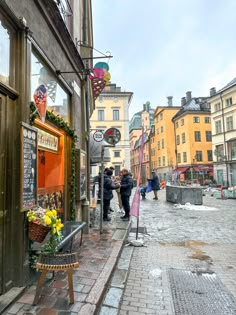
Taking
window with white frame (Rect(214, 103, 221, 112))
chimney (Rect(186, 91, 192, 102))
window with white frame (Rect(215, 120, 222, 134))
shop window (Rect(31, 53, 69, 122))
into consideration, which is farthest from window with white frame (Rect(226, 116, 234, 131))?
shop window (Rect(31, 53, 69, 122))

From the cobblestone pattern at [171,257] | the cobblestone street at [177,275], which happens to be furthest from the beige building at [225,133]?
the cobblestone street at [177,275]

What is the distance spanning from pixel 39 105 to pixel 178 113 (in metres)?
46.3

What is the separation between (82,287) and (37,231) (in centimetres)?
99

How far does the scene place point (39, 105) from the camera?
438 cm

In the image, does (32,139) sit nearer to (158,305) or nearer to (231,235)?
(158,305)

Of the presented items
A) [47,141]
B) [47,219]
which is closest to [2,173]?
[47,219]

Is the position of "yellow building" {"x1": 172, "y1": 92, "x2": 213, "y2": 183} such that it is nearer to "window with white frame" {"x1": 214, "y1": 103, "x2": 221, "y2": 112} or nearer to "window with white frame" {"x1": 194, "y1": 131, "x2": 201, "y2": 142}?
"window with white frame" {"x1": 194, "y1": 131, "x2": 201, "y2": 142}

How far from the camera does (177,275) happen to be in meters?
4.66

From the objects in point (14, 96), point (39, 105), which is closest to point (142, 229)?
point (39, 105)

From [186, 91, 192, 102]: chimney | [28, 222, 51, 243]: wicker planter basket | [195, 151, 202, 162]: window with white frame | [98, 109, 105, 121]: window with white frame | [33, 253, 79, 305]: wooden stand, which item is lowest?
[33, 253, 79, 305]: wooden stand

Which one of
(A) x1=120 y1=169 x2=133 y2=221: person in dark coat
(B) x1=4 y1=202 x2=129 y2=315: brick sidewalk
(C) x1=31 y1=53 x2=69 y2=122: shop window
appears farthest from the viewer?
(A) x1=120 y1=169 x2=133 y2=221: person in dark coat

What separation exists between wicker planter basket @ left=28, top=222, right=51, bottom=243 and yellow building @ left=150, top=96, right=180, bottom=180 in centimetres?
4720

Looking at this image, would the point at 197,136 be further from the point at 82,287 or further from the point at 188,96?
the point at 82,287

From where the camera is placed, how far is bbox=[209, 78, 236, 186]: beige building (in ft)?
109
